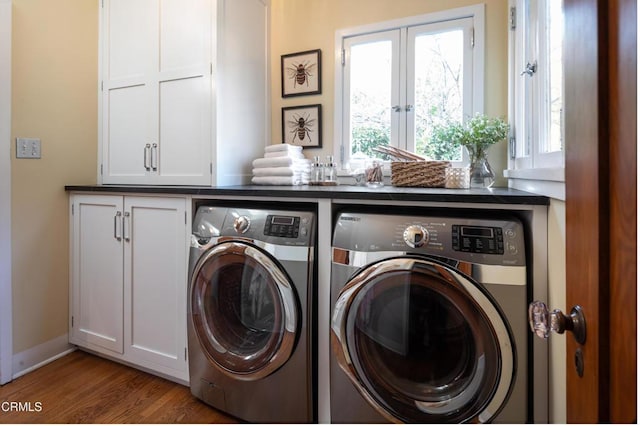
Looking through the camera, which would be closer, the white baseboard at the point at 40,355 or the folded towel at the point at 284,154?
the white baseboard at the point at 40,355

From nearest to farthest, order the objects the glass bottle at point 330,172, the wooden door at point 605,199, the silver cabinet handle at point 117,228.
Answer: the wooden door at point 605,199, the silver cabinet handle at point 117,228, the glass bottle at point 330,172

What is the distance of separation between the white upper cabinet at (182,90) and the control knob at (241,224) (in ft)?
1.73

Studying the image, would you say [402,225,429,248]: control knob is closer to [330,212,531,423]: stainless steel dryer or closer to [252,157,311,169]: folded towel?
[330,212,531,423]: stainless steel dryer

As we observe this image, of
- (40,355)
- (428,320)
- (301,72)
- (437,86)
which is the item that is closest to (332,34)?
(301,72)

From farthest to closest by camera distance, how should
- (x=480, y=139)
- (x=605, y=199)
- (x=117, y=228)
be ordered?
(x=117, y=228)
(x=480, y=139)
(x=605, y=199)

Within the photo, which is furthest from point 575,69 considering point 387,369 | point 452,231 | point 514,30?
point 514,30

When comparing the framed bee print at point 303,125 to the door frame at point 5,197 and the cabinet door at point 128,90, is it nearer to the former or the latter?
the cabinet door at point 128,90

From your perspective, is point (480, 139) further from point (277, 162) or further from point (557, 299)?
point (277, 162)

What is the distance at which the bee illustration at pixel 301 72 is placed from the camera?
228 centimetres

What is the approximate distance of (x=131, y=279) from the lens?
6.22ft

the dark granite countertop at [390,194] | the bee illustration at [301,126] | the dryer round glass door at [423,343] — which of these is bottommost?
the dryer round glass door at [423,343]

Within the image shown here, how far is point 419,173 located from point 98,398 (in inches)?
75.3

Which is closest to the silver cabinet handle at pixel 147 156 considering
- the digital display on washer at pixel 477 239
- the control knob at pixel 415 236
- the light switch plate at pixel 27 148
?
the light switch plate at pixel 27 148

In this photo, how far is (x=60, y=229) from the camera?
2.11 metres
